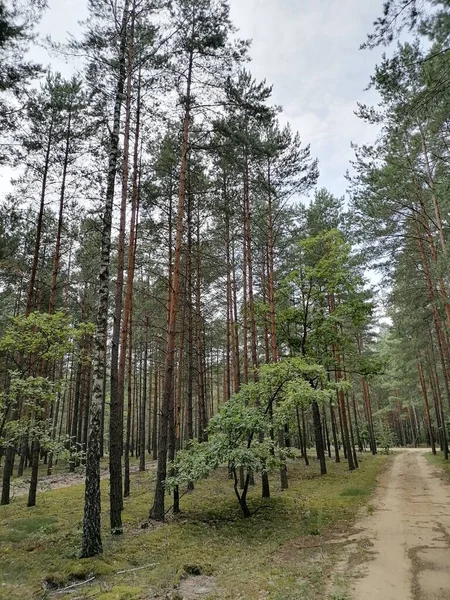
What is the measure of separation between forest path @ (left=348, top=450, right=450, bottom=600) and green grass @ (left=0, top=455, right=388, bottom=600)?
699 mm

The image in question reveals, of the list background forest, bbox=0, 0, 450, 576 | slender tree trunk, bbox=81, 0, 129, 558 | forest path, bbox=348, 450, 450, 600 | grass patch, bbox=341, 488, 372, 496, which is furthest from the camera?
grass patch, bbox=341, 488, 372, 496

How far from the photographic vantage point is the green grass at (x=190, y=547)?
5332 millimetres

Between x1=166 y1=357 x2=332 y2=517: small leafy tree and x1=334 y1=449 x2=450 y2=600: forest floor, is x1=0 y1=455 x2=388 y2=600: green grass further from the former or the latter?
x1=166 y1=357 x2=332 y2=517: small leafy tree

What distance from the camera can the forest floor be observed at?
4941mm

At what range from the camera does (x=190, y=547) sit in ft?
24.4

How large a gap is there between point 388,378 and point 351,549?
3566 cm

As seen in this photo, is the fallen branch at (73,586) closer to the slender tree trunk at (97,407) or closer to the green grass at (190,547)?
the green grass at (190,547)

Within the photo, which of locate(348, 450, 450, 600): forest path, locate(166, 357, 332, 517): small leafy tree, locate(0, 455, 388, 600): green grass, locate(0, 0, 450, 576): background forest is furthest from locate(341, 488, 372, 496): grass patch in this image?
locate(166, 357, 332, 517): small leafy tree

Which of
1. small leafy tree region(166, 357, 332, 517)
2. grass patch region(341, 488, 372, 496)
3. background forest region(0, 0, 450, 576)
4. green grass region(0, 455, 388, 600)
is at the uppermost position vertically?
background forest region(0, 0, 450, 576)

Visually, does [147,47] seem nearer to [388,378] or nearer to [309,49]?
[309,49]

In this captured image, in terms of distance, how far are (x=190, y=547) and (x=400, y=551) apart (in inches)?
160

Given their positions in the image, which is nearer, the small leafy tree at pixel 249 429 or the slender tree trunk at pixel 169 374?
the small leafy tree at pixel 249 429

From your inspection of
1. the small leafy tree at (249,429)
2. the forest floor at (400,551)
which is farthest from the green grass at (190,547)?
the small leafy tree at (249,429)

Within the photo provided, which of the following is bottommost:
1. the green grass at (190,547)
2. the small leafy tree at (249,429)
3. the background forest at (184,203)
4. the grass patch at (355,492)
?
the grass patch at (355,492)
